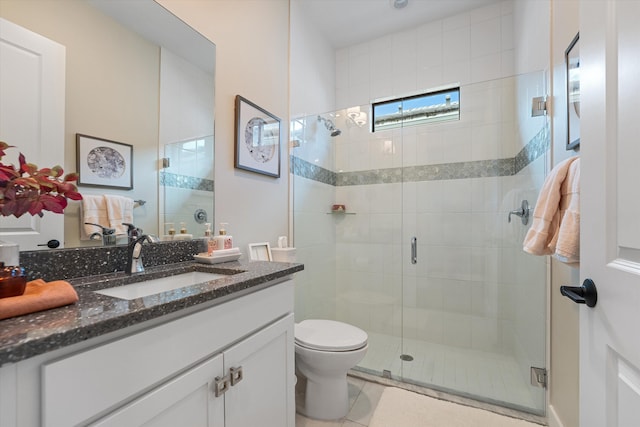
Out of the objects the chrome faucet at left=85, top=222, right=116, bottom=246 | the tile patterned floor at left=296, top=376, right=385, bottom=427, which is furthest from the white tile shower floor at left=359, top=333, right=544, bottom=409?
the chrome faucet at left=85, top=222, right=116, bottom=246

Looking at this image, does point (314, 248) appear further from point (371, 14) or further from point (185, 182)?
point (371, 14)

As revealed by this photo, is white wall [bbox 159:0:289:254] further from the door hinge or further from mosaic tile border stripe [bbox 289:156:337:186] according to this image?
the door hinge

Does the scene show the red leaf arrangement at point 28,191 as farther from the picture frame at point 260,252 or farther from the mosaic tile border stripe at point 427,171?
the mosaic tile border stripe at point 427,171

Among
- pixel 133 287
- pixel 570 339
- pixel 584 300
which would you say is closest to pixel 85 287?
pixel 133 287

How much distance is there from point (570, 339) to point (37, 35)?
2.39 meters

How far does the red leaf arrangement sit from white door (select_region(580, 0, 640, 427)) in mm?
1246

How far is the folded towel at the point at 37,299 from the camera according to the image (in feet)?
1.83

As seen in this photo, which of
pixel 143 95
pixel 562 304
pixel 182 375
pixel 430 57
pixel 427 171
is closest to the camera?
pixel 182 375

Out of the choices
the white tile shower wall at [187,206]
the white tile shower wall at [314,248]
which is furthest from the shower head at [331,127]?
the white tile shower wall at [187,206]

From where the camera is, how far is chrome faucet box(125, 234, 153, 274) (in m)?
1.05

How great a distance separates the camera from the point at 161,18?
122cm

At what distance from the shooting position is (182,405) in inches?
29.0

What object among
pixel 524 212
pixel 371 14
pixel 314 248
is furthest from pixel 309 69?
pixel 524 212

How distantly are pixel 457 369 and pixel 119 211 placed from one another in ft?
7.55
